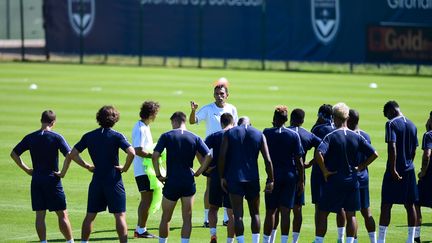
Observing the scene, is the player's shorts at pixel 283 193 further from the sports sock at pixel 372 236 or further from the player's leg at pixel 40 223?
the player's leg at pixel 40 223

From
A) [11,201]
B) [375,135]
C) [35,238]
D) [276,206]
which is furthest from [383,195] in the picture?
[375,135]

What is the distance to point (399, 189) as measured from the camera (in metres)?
13.2

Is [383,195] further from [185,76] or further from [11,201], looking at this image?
[185,76]

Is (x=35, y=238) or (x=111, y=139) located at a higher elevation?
(x=111, y=139)

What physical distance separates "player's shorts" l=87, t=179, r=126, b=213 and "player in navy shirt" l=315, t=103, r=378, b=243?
2515 mm

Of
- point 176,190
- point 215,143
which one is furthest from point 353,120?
point 176,190

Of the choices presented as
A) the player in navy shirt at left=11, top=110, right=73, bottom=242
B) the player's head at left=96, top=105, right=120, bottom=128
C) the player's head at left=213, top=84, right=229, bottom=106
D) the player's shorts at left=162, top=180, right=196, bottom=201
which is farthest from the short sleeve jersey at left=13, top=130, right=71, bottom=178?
the player's head at left=213, top=84, right=229, bottom=106

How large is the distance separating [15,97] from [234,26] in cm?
1471

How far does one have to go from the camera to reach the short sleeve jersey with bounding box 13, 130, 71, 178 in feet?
40.5

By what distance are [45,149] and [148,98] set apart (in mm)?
18313

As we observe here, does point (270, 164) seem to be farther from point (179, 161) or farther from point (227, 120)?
point (179, 161)

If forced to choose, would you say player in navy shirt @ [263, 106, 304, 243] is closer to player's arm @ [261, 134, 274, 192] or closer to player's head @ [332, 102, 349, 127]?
player's arm @ [261, 134, 274, 192]

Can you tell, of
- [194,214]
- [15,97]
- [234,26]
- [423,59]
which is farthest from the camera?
[234,26]

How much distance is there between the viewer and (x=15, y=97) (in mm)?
30422
